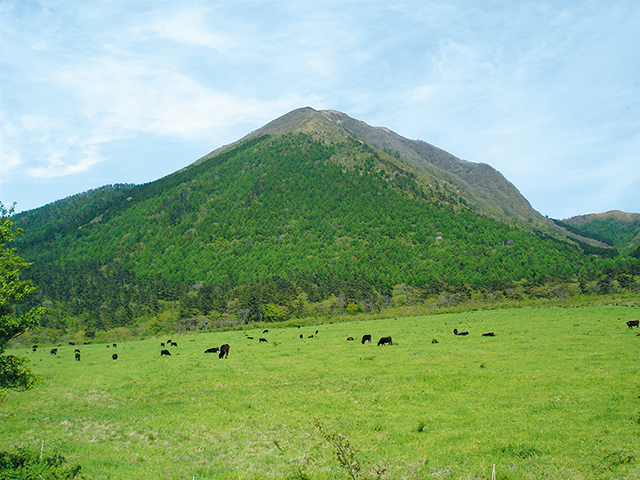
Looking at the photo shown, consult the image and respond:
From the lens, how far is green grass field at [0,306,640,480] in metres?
12.0

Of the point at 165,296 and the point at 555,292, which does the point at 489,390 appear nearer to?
the point at 555,292

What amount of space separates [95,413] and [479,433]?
20.4 m

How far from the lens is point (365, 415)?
56.8 feet

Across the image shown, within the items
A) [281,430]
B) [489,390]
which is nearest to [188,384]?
[281,430]

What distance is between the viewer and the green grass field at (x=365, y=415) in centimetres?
1195

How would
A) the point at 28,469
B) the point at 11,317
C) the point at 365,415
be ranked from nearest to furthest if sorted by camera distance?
the point at 28,469
the point at 365,415
the point at 11,317

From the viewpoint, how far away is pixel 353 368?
92.0ft

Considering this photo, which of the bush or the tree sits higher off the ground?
the tree

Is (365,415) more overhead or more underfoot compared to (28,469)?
more underfoot

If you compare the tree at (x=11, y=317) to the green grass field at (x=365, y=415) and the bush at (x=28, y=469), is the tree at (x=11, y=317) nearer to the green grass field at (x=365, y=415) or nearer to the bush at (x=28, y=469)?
the green grass field at (x=365, y=415)

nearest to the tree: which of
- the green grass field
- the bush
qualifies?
the green grass field

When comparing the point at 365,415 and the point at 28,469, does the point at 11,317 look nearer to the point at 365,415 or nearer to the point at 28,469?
the point at 28,469

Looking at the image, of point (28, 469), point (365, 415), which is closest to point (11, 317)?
point (28, 469)

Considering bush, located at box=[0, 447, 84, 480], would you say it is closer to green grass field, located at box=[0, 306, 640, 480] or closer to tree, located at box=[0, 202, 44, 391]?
green grass field, located at box=[0, 306, 640, 480]
